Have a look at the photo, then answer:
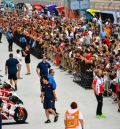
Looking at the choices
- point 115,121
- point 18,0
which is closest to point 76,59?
point 115,121

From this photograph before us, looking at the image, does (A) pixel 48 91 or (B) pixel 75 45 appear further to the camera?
(B) pixel 75 45

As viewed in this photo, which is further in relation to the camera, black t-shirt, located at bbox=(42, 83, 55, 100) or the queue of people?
the queue of people

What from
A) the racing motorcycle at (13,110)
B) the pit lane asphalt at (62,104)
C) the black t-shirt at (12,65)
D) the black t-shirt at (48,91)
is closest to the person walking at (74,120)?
the black t-shirt at (48,91)

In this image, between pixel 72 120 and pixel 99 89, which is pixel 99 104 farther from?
pixel 72 120

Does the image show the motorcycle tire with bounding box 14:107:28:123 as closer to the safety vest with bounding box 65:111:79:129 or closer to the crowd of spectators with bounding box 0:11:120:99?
the safety vest with bounding box 65:111:79:129

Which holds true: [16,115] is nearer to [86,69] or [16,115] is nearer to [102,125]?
[102,125]

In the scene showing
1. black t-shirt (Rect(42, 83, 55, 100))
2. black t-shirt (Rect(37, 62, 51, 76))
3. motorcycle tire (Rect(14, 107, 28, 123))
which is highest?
black t-shirt (Rect(42, 83, 55, 100))

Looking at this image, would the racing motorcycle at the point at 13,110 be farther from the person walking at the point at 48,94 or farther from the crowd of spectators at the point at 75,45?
the crowd of spectators at the point at 75,45

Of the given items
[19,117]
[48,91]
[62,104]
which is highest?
[48,91]

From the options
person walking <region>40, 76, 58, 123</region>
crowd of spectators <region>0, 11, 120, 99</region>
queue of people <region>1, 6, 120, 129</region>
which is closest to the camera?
person walking <region>40, 76, 58, 123</region>

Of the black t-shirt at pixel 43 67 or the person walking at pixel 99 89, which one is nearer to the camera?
the person walking at pixel 99 89

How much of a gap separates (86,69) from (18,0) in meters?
69.2

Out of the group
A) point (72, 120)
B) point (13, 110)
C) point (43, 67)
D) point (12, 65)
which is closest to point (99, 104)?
point (13, 110)

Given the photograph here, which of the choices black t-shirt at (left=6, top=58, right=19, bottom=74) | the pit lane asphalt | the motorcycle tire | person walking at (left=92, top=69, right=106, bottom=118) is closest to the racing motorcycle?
the motorcycle tire
